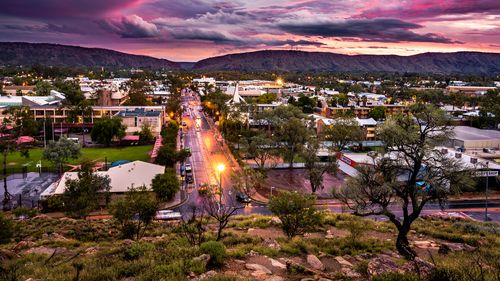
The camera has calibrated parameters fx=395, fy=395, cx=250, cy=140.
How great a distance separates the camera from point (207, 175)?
5162 cm

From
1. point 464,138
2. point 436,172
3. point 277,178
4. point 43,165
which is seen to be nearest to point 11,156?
point 43,165

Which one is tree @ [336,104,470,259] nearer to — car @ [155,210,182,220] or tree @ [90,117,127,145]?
car @ [155,210,182,220]

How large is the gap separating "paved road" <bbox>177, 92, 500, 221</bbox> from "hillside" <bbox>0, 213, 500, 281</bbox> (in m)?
10.4

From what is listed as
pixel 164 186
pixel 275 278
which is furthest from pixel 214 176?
pixel 275 278

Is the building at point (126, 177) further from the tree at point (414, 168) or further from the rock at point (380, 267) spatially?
the rock at point (380, 267)

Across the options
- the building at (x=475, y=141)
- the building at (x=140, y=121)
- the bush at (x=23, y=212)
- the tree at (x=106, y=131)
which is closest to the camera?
the bush at (x=23, y=212)

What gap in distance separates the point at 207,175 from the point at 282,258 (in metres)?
35.7

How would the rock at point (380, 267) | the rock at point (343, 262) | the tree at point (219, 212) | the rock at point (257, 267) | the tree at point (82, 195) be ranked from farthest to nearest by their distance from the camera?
the tree at point (82, 195) < the tree at point (219, 212) < the rock at point (343, 262) < the rock at point (257, 267) < the rock at point (380, 267)

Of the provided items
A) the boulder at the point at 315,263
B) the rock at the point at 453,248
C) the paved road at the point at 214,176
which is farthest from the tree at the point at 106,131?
the rock at the point at 453,248

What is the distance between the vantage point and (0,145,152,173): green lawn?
5621 cm

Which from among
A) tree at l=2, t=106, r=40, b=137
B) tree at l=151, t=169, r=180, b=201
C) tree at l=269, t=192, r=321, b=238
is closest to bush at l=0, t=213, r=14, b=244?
tree at l=269, t=192, r=321, b=238

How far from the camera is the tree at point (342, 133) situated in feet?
198

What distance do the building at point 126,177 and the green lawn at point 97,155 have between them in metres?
15.0

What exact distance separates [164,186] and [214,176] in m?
Result: 12.1
